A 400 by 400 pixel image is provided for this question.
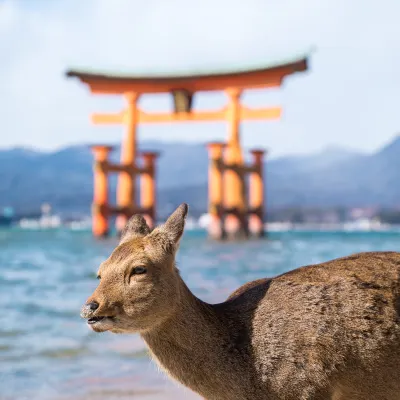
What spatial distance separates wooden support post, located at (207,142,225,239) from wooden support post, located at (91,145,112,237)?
390 cm

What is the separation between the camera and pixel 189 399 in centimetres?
408

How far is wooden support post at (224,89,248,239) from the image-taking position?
72.5 ft

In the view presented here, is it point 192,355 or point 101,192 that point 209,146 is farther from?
point 192,355

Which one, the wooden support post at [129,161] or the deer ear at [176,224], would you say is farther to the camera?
the wooden support post at [129,161]

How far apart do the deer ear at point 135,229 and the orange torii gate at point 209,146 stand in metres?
17.9

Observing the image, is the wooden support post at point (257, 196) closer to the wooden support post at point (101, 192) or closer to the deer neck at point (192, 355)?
the wooden support post at point (101, 192)

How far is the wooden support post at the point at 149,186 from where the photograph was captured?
2483 cm

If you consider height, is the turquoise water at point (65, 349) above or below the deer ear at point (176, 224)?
below

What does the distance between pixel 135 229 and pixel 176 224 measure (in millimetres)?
348

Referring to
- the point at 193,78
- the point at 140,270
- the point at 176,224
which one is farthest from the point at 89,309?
the point at 193,78

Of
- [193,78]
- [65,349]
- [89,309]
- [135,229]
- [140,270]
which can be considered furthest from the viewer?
[193,78]

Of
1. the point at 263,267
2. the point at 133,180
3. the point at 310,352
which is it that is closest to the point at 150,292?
the point at 310,352

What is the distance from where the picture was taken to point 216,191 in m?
22.8

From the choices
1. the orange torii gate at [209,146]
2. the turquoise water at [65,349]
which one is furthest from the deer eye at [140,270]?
the orange torii gate at [209,146]
